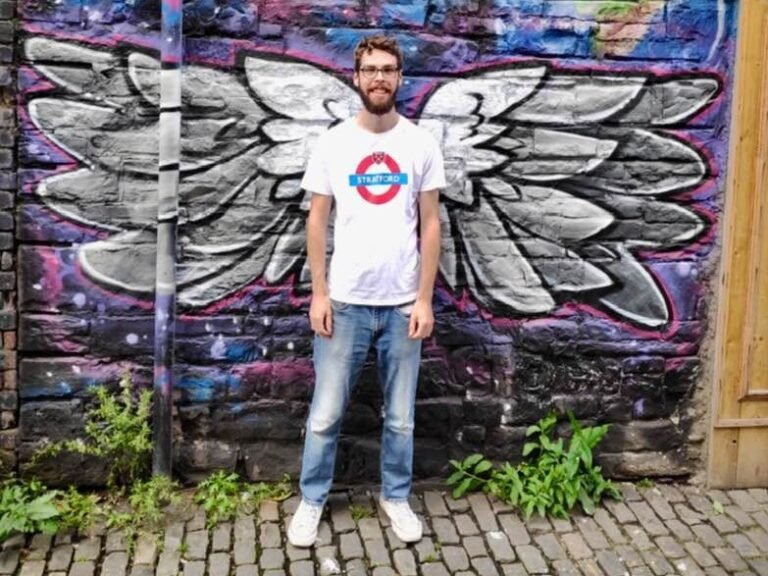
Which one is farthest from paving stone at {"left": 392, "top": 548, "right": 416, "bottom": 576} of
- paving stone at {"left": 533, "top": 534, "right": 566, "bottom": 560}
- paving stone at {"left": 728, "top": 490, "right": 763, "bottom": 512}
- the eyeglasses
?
the eyeglasses

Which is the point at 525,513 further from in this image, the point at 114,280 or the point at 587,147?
the point at 114,280

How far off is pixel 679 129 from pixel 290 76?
1815mm

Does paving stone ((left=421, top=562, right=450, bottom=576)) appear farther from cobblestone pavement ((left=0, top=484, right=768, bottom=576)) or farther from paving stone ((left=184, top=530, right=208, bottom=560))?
paving stone ((left=184, top=530, right=208, bottom=560))

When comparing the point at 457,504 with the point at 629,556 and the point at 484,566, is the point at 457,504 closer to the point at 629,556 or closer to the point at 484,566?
the point at 484,566

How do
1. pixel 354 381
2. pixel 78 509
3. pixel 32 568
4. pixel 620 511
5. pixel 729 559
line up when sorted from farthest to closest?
pixel 620 511 < pixel 78 509 < pixel 354 381 < pixel 729 559 < pixel 32 568

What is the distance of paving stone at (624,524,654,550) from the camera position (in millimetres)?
3943

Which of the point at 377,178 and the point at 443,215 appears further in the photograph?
the point at 443,215

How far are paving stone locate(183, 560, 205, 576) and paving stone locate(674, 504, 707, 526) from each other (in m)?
2.12

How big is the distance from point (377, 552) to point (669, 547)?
48.4 inches

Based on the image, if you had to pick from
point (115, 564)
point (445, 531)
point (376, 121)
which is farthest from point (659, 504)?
point (115, 564)

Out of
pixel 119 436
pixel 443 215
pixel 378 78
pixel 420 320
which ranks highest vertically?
pixel 378 78

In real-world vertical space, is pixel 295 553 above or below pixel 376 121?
below

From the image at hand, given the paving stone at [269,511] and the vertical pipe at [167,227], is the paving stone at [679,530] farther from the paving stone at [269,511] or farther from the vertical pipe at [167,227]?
the vertical pipe at [167,227]

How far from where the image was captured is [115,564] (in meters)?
3.69
